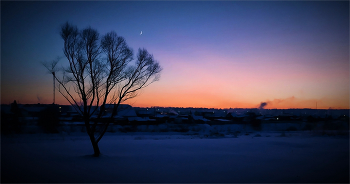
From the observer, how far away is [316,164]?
990cm

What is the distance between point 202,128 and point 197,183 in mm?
34673

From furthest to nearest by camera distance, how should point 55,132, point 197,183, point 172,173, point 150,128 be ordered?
point 150,128, point 55,132, point 172,173, point 197,183

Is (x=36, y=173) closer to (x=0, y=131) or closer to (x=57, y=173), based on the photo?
(x=57, y=173)

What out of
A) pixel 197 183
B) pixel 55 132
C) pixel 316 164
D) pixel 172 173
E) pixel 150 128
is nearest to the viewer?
pixel 197 183

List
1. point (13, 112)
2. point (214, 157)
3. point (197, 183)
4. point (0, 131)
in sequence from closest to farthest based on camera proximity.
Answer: point (197, 183) → point (214, 157) → point (0, 131) → point (13, 112)

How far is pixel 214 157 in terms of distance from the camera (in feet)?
38.3

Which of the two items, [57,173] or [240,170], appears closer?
[57,173]

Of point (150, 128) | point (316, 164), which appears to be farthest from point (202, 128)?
point (316, 164)

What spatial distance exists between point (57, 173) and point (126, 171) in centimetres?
286

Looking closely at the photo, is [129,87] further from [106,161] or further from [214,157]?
[214,157]

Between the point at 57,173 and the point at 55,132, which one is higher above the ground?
the point at 57,173

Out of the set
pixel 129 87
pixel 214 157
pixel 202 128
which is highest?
pixel 129 87

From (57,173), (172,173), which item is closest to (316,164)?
(172,173)

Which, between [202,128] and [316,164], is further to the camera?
[202,128]
